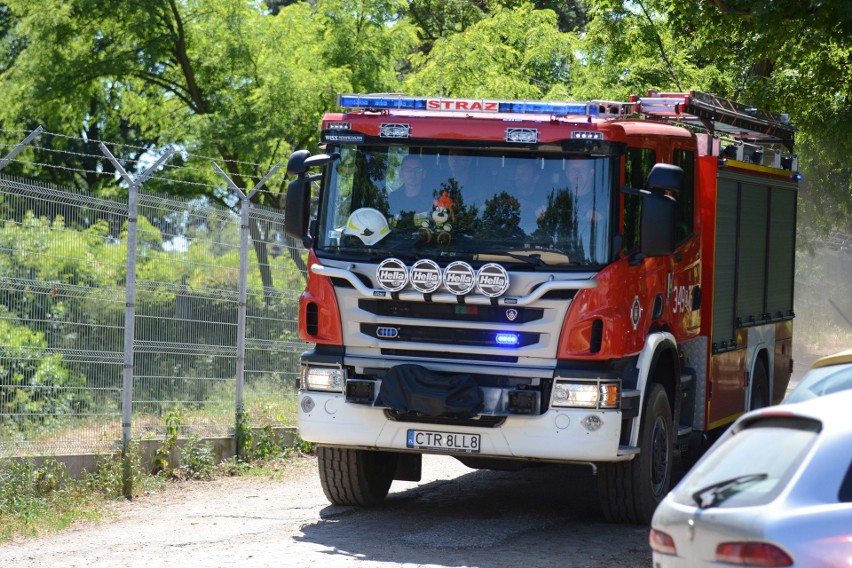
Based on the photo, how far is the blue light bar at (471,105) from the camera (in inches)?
375

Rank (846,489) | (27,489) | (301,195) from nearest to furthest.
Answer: (846,489) < (301,195) < (27,489)

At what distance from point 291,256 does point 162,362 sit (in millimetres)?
2777

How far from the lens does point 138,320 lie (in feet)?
38.2

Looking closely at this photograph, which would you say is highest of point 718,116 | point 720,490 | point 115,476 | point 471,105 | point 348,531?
point 718,116

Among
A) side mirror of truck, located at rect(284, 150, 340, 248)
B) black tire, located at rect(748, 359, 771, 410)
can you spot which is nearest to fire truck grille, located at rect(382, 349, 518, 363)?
side mirror of truck, located at rect(284, 150, 340, 248)

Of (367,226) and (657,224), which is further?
(367,226)

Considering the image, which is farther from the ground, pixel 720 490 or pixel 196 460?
pixel 720 490

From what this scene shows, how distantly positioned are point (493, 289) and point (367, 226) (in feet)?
3.73

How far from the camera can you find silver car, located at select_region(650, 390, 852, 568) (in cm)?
463

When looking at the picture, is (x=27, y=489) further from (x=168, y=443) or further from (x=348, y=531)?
(x=348, y=531)

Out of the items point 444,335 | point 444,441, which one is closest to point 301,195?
point 444,335

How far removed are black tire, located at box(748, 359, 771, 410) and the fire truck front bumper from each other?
3969 millimetres

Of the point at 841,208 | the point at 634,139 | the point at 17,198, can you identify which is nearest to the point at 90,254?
the point at 17,198

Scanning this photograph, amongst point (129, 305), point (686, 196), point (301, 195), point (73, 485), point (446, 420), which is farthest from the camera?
point (129, 305)
